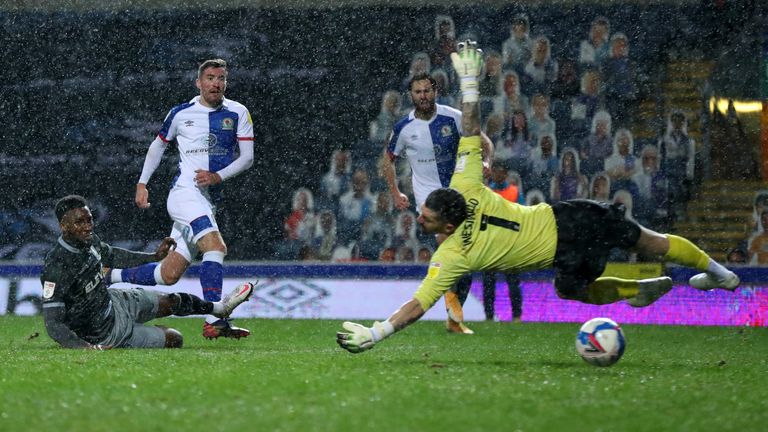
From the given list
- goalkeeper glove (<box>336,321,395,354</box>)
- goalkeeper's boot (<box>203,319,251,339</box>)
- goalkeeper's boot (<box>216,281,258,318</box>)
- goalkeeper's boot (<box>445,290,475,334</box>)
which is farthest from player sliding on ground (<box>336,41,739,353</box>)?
goalkeeper's boot (<box>445,290,475,334</box>)

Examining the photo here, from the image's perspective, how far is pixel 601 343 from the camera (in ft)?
22.4

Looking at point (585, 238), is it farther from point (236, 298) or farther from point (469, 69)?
point (236, 298)

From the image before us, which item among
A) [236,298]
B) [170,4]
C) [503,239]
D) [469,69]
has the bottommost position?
[236,298]

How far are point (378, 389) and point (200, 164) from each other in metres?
4.38

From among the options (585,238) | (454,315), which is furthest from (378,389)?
(454,315)

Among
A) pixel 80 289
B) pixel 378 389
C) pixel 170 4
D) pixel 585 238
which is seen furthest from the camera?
pixel 170 4

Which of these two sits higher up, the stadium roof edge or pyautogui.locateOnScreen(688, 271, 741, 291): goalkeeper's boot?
the stadium roof edge

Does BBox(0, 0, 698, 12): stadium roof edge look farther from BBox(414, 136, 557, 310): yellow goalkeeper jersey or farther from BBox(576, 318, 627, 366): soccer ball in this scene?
BBox(576, 318, 627, 366): soccer ball

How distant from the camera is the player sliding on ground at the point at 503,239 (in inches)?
271

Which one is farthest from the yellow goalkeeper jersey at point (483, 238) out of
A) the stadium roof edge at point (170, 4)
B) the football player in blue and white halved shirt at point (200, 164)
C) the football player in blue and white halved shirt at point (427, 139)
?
the stadium roof edge at point (170, 4)

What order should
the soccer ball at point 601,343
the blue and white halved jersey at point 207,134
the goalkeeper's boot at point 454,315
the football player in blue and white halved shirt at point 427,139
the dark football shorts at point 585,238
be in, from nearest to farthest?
the soccer ball at point 601,343 < the dark football shorts at point 585,238 < the blue and white halved jersey at point 207,134 < the football player in blue and white halved shirt at point 427,139 < the goalkeeper's boot at point 454,315

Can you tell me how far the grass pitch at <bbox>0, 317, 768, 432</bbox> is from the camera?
4.74 metres

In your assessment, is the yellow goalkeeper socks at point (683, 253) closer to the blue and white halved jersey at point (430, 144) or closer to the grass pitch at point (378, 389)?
the grass pitch at point (378, 389)

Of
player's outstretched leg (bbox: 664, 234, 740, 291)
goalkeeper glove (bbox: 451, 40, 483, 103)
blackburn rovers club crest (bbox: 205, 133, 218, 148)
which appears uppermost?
goalkeeper glove (bbox: 451, 40, 483, 103)
